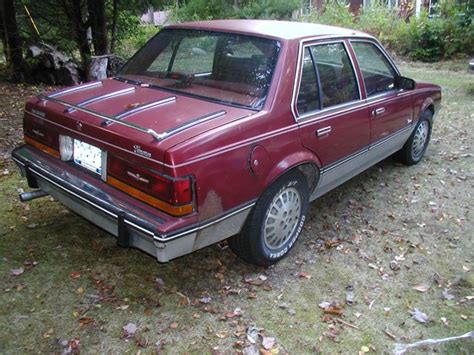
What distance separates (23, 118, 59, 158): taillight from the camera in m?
3.48

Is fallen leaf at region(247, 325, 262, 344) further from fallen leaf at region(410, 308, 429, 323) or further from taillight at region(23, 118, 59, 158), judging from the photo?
taillight at region(23, 118, 59, 158)

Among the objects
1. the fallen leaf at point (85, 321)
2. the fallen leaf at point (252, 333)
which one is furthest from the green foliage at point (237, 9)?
the fallen leaf at point (252, 333)

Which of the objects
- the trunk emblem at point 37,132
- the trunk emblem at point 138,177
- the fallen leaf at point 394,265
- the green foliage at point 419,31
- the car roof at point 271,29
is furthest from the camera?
the green foliage at point 419,31

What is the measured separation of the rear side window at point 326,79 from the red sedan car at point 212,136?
0.04 ft

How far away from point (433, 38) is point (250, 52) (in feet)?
41.2

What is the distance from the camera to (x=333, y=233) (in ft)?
14.2

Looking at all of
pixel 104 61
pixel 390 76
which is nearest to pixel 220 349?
pixel 390 76

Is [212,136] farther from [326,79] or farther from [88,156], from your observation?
[326,79]

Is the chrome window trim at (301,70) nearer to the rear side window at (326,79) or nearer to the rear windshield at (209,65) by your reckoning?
the rear side window at (326,79)

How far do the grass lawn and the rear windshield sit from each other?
1.32 metres

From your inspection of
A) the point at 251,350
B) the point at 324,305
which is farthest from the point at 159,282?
the point at 324,305

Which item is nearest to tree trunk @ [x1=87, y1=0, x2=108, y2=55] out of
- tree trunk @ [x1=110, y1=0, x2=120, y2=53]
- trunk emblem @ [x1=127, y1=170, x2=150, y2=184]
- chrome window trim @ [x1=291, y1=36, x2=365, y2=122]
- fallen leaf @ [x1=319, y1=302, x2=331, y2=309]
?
tree trunk @ [x1=110, y1=0, x2=120, y2=53]

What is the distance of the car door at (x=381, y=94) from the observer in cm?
445

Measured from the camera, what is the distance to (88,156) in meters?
3.24
